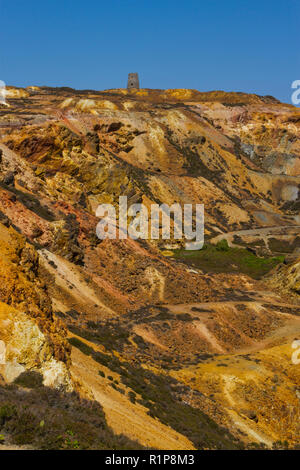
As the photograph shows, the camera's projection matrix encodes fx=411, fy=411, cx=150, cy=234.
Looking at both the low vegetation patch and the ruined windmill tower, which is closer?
the low vegetation patch

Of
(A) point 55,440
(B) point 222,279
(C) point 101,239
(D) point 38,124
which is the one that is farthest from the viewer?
(D) point 38,124

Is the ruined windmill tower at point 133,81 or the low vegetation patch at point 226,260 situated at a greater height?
the ruined windmill tower at point 133,81

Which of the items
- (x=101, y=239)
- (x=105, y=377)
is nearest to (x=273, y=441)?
(x=105, y=377)

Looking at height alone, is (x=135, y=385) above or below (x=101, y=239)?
below

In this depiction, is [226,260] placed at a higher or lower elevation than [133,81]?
lower

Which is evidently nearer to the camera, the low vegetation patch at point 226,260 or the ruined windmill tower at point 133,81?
the low vegetation patch at point 226,260

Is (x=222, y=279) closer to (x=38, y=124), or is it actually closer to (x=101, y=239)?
(x=101, y=239)

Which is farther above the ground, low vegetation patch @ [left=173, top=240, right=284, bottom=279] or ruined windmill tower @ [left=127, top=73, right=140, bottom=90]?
ruined windmill tower @ [left=127, top=73, right=140, bottom=90]

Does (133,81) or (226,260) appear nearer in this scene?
(226,260)
